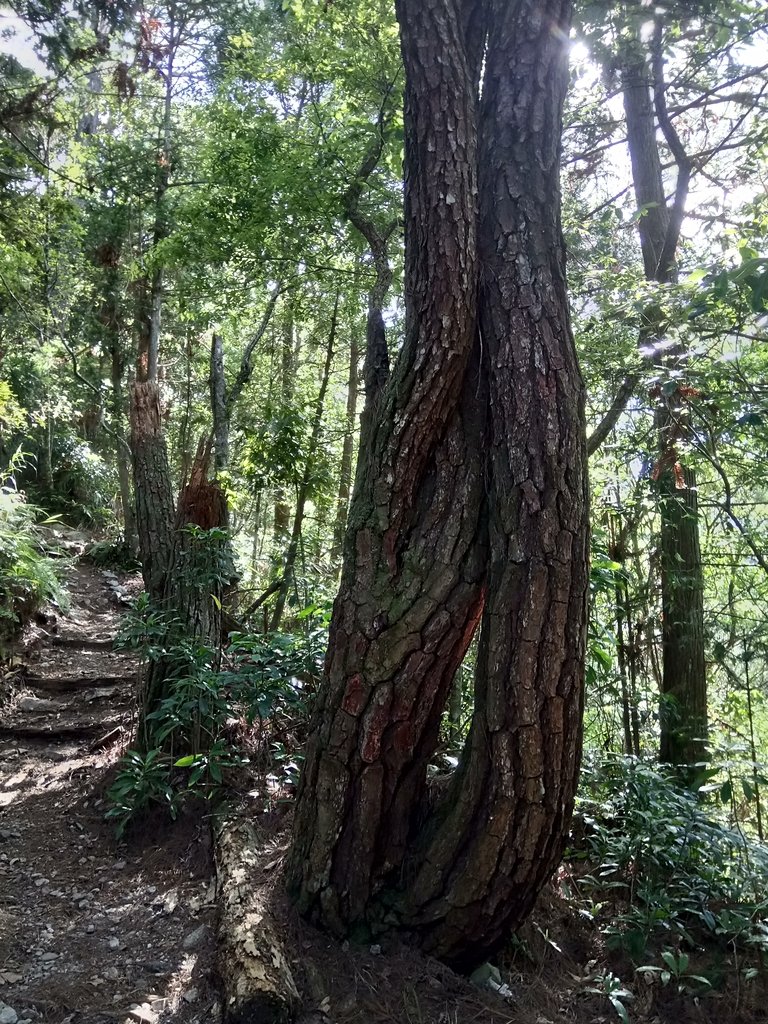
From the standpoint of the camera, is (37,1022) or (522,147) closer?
(37,1022)

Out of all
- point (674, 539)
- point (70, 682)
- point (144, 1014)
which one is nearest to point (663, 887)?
point (144, 1014)

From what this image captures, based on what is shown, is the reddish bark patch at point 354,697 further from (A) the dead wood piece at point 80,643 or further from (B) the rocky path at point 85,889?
(A) the dead wood piece at point 80,643

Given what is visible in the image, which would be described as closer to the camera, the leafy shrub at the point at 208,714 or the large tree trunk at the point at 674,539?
Result: the leafy shrub at the point at 208,714

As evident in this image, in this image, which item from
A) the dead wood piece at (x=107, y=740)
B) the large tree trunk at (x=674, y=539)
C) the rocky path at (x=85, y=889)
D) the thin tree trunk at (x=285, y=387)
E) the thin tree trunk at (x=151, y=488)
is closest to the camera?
the rocky path at (x=85, y=889)

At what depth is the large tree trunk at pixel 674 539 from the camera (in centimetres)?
500

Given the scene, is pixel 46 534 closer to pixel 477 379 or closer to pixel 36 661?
pixel 36 661

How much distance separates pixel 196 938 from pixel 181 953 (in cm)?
9

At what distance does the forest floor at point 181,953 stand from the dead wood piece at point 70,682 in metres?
1.93

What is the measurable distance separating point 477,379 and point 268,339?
10959 mm

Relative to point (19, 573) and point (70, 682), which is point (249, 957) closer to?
point (70, 682)

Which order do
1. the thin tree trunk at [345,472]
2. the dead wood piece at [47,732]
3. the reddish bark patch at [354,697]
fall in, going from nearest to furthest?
the reddish bark patch at [354,697] → the dead wood piece at [47,732] → the thin tree trunk at [345,472]

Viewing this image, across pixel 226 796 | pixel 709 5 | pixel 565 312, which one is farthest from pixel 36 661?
pixel 709 5

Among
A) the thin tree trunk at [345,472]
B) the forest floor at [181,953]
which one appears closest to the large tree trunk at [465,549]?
the forest floor at [181,953]

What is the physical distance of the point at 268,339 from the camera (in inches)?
517
